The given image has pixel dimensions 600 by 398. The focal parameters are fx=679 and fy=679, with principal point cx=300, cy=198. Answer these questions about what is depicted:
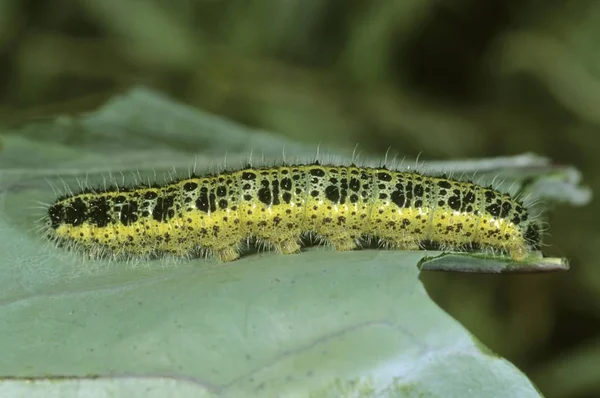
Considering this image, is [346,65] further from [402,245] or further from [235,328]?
[235,328]

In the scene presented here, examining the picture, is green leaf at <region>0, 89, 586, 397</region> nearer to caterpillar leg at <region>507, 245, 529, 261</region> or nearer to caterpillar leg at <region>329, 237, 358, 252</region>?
caterpillar leg at <region>329, 237, 358, 252</region>

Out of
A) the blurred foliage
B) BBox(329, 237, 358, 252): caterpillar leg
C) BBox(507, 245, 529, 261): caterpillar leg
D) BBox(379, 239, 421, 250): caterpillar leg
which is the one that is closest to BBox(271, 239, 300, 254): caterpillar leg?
BBox(329, 237, 358, 252): caterpillar leg

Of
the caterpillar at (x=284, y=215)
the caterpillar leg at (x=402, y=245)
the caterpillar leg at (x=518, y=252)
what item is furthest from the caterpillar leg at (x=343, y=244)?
the caterpillar leg at (x=518, y=252)

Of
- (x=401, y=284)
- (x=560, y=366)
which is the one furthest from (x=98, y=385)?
(x=560, y=366)

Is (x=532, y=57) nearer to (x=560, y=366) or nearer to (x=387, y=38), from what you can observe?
(x=387, y=38)

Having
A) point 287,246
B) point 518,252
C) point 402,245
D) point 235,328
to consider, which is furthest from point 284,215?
point 518,252
